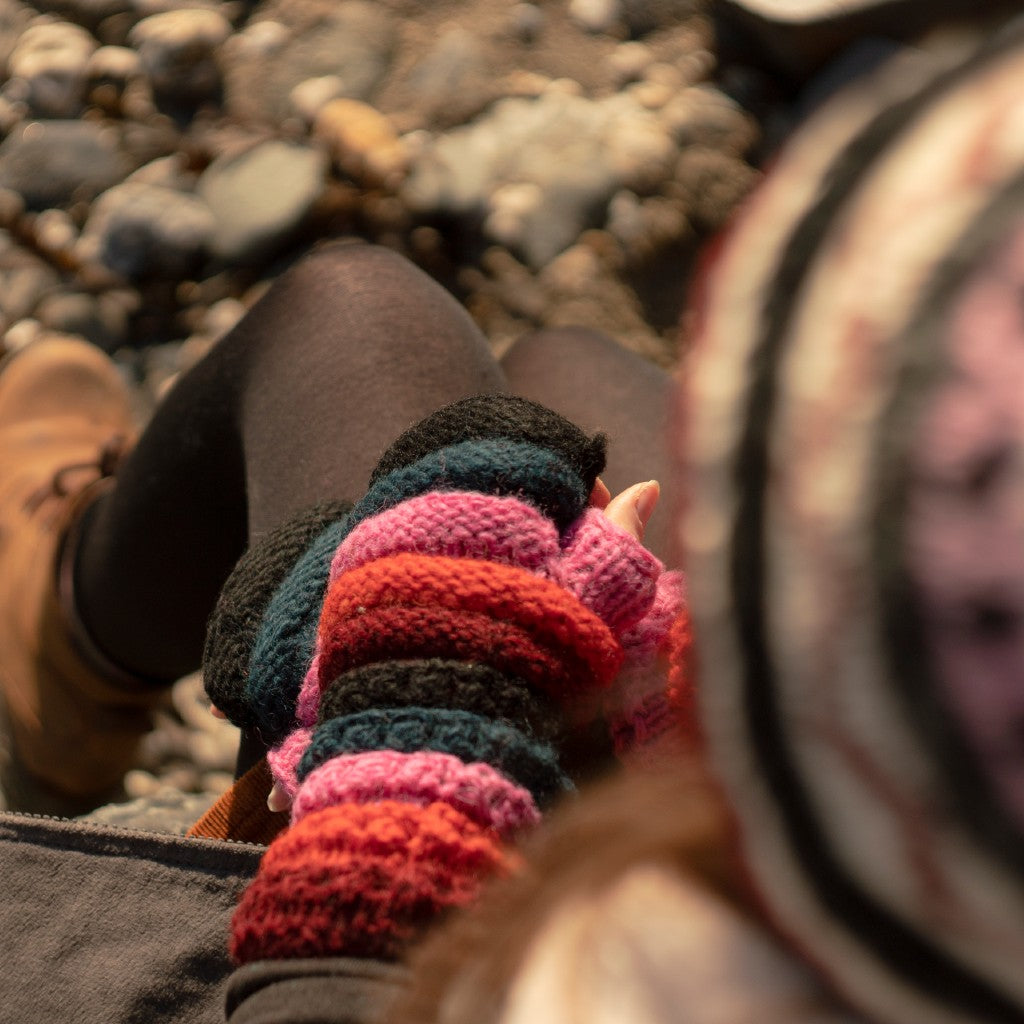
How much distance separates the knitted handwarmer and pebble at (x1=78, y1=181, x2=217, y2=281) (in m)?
1.02

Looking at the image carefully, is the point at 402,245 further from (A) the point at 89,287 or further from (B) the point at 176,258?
(A) the point at 89,287

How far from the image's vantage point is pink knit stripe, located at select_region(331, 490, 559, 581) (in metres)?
0.44

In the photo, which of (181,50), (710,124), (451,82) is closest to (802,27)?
(710,124)

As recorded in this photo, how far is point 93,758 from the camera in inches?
45.4

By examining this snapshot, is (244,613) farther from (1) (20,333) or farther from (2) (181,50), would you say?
(2) (181,50)

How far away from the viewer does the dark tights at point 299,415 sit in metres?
0.73

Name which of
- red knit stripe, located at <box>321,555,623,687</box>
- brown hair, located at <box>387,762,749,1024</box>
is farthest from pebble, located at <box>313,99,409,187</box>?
brown hair, located at <box>387,762,749,1024</box>

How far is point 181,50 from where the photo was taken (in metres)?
1.46

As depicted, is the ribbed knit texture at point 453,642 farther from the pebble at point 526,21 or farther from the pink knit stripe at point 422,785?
the pebble at point 526,21

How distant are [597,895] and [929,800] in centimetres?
10

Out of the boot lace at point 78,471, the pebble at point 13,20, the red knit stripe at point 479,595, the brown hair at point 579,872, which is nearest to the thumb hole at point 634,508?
the red knit stripe at point 479,595

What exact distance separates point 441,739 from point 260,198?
1.17 meters

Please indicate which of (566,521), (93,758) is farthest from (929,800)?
(93,758)

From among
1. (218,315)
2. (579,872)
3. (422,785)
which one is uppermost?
(579,872)
